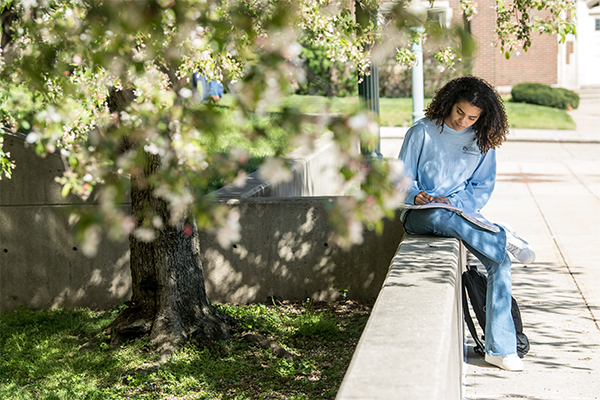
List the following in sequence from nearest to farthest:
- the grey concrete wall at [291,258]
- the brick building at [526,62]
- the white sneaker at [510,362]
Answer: the white sneaker at [510,362] → the grey concrete wall at [291,258] → the brick building at [526,62]

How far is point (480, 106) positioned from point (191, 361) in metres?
2.57

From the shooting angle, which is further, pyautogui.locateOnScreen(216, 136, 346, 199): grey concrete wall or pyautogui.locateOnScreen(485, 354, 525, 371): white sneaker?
pyautogui.locateOnScreen(216, 136, 346, 199): grey concrete wall

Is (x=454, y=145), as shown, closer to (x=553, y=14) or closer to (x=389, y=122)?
(x=553, y=14)

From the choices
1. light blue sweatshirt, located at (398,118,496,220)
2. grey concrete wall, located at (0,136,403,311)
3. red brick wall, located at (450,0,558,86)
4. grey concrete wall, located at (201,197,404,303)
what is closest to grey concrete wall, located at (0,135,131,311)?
grey concrete wall, located at (0,136,403,311)

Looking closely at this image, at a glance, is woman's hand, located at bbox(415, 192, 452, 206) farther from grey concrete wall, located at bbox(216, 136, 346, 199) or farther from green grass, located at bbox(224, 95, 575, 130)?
green grass, located at bbox(224, 95, 575, 130)

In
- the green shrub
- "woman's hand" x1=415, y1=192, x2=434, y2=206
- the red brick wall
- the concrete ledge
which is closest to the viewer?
the concrete ledge

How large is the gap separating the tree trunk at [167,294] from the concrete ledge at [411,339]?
175 centimetres

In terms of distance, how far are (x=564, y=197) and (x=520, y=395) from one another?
7.03 m

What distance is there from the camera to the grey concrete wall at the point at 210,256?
19.2 feet

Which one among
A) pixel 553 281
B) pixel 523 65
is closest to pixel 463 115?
pixel 553 281

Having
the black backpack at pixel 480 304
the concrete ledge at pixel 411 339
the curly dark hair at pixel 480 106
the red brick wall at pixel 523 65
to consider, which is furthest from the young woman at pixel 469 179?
the red brick wall at pixel 523 65

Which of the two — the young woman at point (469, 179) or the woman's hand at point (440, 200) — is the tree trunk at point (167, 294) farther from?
the woman's hand at point (440, 200)

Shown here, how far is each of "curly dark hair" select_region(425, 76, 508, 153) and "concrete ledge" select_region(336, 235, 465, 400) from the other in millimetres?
901

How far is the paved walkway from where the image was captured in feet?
13.2
